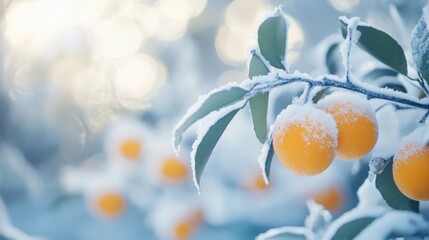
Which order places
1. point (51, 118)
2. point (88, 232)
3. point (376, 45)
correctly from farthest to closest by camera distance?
point (51, 118) → point (88, 232) → point (376, 45)

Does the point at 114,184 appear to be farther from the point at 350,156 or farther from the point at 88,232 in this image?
the point at 350,156

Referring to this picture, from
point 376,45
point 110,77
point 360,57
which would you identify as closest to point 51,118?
point 110,77

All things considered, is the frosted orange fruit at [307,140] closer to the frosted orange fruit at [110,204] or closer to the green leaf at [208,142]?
the green leaf at [208,142]

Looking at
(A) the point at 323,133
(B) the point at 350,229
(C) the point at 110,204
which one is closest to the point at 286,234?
(B) the point at 350,229

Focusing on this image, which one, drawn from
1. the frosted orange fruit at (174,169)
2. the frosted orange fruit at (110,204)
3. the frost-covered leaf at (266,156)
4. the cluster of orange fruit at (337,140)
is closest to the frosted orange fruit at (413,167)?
the cluster of orange fruit at (337,140)

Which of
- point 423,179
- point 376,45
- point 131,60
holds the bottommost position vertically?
point 423,179

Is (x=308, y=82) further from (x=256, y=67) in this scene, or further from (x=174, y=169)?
(x=174, y=169)

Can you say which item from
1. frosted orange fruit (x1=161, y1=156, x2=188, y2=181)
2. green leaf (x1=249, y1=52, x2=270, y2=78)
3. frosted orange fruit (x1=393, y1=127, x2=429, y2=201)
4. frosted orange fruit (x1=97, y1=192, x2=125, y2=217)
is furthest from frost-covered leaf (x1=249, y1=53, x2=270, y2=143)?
frosted orange fruit (x1=97, y1=192, x2=125, y2=217)
